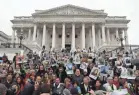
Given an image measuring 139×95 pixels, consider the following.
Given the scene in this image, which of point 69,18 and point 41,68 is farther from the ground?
point 69,18

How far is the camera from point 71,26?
64.0m

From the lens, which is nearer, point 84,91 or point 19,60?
point 84,91

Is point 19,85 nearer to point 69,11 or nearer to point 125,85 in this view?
point 125,85

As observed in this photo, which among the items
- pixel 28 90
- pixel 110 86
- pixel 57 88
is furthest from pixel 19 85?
pixel 110 86

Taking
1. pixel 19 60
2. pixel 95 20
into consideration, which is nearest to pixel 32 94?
pixel 19 60

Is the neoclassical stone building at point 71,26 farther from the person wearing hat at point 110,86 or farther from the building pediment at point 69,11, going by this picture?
the person wearing hat at point 110,86

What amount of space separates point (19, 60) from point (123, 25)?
2140 inches

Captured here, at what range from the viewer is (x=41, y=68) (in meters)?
11.8

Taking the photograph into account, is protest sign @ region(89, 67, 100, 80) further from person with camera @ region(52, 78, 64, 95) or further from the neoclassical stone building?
the neoclassical stone building

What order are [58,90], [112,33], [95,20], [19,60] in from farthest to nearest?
[112,33]
[95,20]
[19,60]
[58,90]

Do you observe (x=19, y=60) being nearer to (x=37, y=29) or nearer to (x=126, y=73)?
(x=126, y=73)

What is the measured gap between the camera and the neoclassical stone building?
60656 mm

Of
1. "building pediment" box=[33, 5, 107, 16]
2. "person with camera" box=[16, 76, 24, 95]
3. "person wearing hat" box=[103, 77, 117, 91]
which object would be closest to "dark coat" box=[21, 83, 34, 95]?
"person with camera" box=[16, 76, 24, 95]

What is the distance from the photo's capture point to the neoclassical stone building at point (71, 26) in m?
60.7
